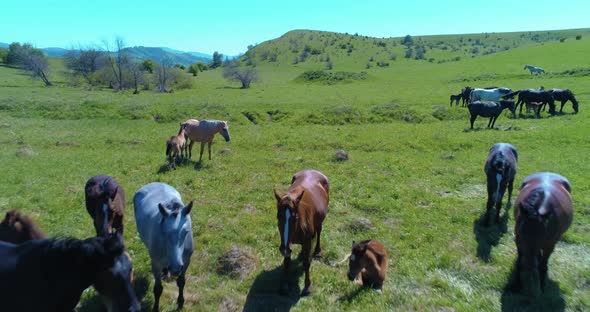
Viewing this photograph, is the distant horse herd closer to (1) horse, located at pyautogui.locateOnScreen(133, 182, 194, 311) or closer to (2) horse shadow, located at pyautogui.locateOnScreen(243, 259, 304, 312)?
(2) horse shadow, located at pyautogui.locateOnScreen(243, 259, 304, 312)

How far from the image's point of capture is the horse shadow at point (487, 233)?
27.0ft

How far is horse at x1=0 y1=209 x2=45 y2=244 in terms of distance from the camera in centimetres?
573

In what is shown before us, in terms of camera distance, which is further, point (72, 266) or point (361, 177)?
point (361, 177)

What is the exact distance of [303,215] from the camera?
6621 mm

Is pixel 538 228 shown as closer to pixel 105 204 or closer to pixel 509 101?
pixel 105 204

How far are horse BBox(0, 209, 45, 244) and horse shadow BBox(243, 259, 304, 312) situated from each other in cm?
405

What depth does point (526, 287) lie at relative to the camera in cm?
680

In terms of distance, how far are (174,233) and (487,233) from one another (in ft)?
26.3

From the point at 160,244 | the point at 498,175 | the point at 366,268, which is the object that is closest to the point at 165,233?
the point at 160,244

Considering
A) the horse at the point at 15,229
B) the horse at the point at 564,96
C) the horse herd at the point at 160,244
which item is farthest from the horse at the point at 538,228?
the horse at the point at 564,96

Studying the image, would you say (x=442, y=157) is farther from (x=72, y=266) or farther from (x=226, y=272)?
(x=72, y=266)

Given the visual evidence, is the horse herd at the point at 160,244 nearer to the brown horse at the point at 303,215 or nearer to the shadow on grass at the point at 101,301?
the brown horse at the point at 303,215

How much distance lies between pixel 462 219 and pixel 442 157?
23.4ft

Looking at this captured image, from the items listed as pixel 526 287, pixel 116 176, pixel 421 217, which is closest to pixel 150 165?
pixel 116 176
